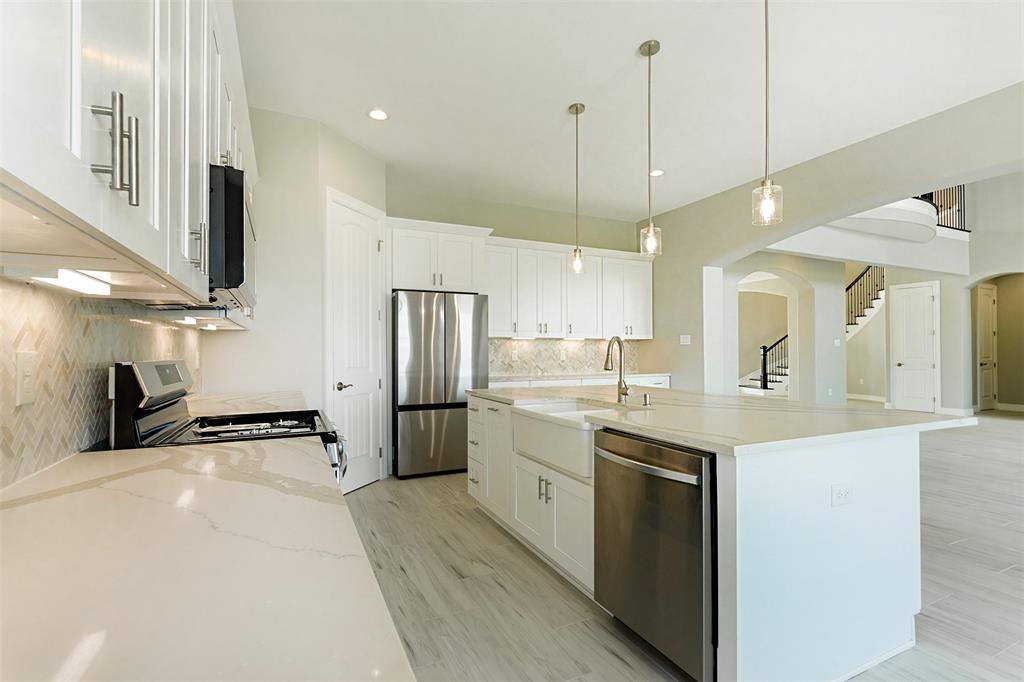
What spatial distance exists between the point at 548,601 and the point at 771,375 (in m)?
10.4

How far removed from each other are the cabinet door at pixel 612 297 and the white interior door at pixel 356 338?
2.87 metres

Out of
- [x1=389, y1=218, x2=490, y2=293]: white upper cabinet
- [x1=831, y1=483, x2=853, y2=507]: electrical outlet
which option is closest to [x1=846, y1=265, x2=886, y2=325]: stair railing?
[x1=389, y1=218, x2=490, y2=293]: white upper cabinet

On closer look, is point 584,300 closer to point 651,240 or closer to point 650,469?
point 651,240

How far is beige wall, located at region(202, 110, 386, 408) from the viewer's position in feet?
11.5

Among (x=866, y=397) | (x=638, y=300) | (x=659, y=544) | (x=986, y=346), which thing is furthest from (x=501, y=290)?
(x=986, y=346)

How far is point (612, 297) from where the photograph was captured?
6.00m

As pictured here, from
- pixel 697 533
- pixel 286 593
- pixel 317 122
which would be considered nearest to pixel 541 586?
pixel 697 533

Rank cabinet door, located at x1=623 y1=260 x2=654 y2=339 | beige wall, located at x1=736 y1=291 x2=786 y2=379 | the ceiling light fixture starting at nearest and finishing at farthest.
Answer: the ceiling light fixture
cabinet door, located at x1=623 y1=260 x2=654 y2=339
beige wall, located at x1=736 y1=291 x2=786 y2=379

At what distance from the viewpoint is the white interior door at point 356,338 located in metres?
3.82

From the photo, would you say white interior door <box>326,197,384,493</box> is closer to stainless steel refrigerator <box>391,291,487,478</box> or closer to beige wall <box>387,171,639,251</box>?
stainless steel refrigerator <box>391,291,487,478</box>

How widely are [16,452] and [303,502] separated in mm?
707

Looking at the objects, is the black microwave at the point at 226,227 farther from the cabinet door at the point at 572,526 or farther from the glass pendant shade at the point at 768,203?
the glass pendant shade at the point at 768,203

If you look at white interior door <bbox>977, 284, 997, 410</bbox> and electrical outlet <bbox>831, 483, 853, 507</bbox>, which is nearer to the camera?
electrical outlet <bbox>831, 483, 853, 507</bbox>

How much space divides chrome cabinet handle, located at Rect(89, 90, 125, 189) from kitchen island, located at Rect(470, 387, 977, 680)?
5.27 ft
